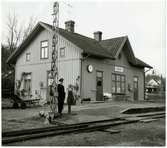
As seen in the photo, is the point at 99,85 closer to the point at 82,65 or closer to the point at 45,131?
the point at 82,65

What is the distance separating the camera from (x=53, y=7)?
36.3 ft

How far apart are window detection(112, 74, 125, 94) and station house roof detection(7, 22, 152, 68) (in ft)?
6.26

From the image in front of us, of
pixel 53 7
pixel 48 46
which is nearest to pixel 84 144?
pixel 53 7

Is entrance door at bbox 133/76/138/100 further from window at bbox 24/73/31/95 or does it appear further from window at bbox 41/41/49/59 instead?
window at bbox 24/73/31/95

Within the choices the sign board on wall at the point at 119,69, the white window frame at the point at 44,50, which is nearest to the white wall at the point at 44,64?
the white window frame at the point at 44,50

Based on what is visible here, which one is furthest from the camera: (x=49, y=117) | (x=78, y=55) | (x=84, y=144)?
(x=78, y=55)

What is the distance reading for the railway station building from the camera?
2034cm

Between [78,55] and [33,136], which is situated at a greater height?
[78,55]

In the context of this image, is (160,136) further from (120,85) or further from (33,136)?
(120,85)

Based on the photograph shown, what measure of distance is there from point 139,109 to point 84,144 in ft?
A: 27.2

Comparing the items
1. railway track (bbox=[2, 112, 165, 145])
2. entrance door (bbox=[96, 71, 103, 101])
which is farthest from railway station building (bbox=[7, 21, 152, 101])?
railway track (bbox=[2, 112, 165, 145])

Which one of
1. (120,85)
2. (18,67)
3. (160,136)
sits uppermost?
(18,67)

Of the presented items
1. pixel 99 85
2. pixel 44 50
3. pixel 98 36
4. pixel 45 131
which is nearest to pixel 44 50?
pixel 44 50

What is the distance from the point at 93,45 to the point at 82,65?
11.6 ft
